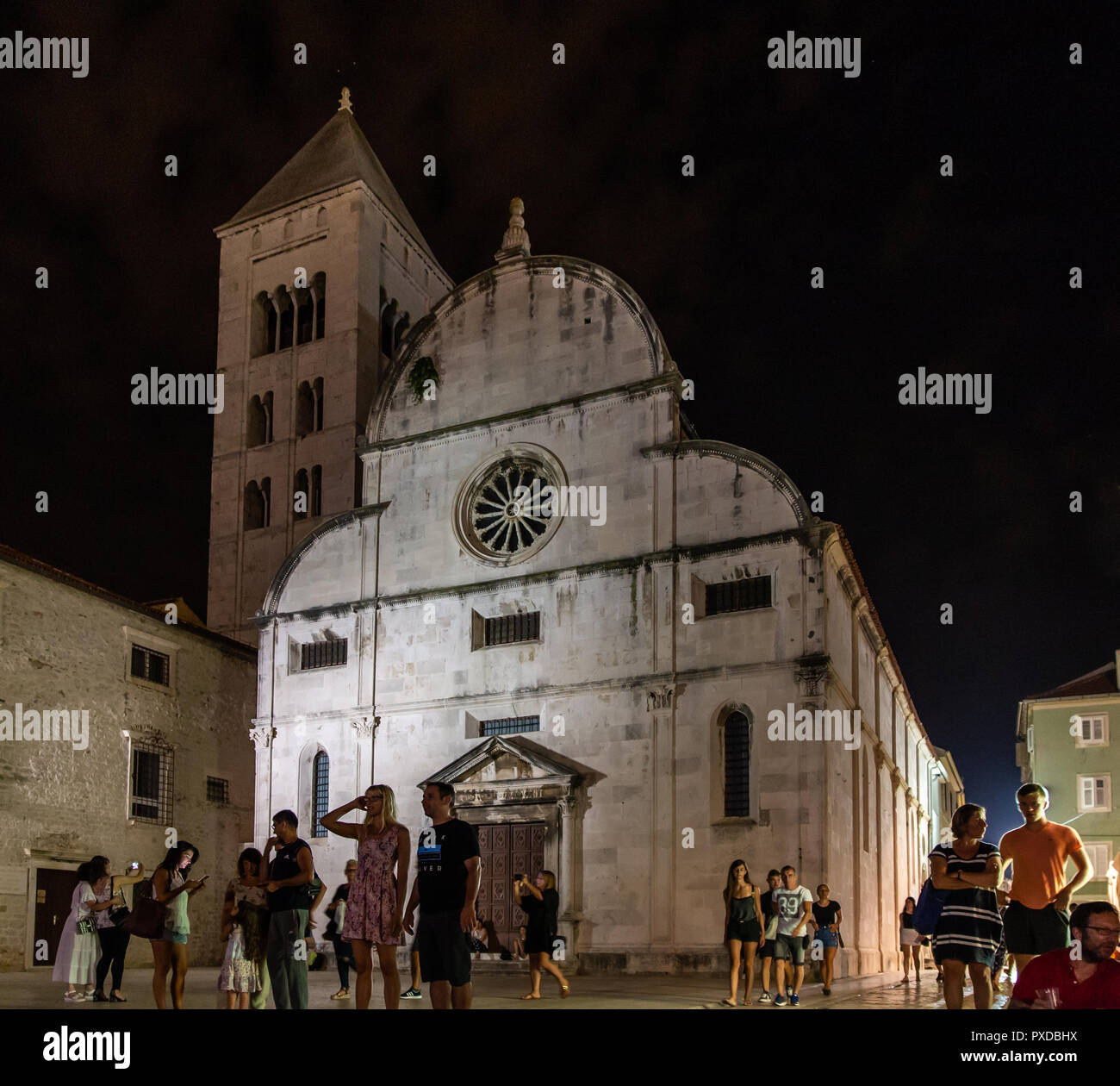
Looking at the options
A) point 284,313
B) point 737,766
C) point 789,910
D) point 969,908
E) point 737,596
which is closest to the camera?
point 969,908

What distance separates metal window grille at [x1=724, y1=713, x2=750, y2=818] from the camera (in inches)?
963

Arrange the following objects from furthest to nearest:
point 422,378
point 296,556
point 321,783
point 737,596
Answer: point 296,556 < point 422,378 < point 321,783 < point 737,596

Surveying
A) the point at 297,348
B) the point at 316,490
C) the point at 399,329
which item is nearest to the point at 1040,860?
the point at 316,490

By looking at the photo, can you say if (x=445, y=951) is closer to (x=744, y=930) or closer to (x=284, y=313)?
(x=744, y=930)

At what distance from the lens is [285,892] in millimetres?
10086

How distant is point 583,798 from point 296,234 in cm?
2558

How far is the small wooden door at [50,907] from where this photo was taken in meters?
25.1

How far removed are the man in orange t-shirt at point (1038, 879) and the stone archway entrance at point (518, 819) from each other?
1606cm

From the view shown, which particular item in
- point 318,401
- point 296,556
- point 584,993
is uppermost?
point 318,401

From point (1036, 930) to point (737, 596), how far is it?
15.9m

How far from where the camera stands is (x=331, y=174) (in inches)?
1708

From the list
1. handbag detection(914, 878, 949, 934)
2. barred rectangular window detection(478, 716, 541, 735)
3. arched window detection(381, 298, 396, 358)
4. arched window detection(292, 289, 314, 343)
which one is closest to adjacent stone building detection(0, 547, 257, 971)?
barred rectangular window detection(478, 716, 541, 735)

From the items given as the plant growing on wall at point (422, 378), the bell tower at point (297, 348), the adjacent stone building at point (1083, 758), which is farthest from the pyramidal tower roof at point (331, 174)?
the adjacent stone building at point (1083, 758)

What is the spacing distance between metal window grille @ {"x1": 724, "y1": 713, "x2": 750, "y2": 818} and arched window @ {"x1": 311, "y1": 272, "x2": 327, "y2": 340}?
22.9 m
